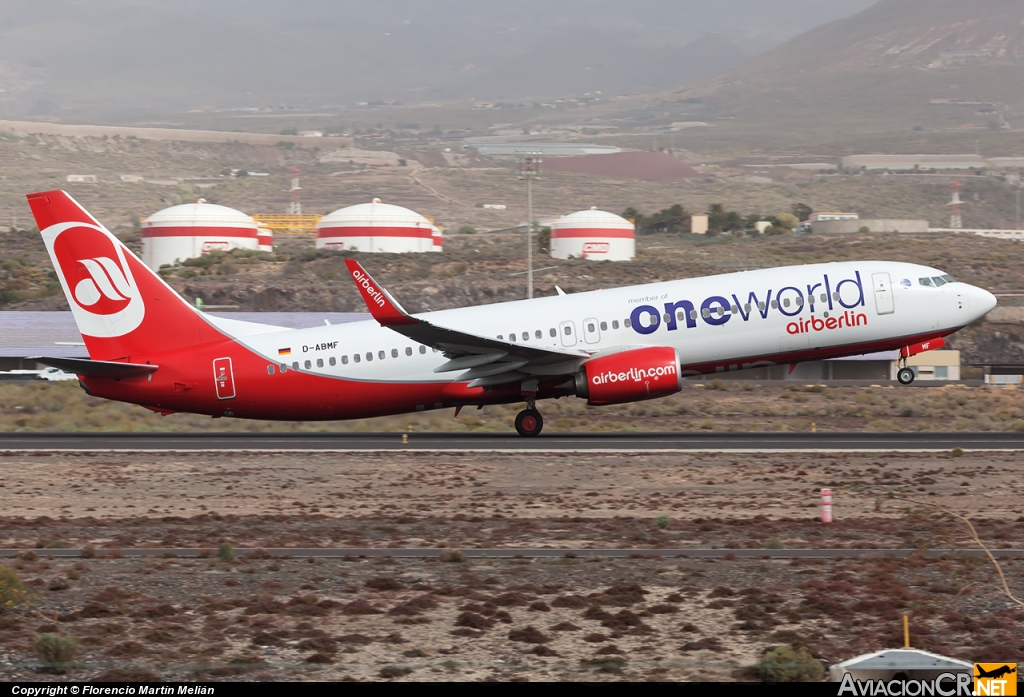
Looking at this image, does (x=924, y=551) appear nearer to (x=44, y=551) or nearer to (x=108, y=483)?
(x=44, y=551)

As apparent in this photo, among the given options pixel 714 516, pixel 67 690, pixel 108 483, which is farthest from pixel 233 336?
pixel 67 690

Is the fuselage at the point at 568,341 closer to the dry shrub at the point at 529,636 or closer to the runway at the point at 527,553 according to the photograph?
the runway at the point at 527,553

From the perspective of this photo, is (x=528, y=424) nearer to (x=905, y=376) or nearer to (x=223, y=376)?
(x=223, y=376)

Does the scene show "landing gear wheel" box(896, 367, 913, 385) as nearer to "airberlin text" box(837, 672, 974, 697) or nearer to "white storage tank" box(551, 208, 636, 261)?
"airberlin text" box(837, 672, 974, 697)

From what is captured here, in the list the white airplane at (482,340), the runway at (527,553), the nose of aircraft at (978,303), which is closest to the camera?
the runway at (527,553)

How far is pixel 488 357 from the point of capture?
3378cm

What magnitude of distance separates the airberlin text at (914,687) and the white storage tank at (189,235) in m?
107

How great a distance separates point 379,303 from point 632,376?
6881 millimetres

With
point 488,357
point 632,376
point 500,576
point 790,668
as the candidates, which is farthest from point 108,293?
point 790,668

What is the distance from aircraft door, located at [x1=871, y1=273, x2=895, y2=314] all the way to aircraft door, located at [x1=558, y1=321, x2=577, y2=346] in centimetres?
821

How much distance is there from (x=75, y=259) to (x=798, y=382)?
1692 inches

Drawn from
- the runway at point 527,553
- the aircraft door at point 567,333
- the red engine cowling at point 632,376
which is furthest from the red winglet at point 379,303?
the runway at point 527,553

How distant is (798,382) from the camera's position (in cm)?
6669

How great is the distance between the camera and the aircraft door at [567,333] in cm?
3431
